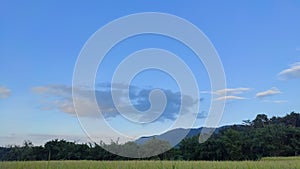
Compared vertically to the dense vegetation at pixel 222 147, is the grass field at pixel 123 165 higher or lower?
lower

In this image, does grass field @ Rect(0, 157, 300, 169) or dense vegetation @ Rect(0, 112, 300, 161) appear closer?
grass field @ Rect(0, 157, 300, 169)

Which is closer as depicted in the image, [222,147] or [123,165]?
[123,165]

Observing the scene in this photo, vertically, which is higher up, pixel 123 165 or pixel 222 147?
pixel 222 147

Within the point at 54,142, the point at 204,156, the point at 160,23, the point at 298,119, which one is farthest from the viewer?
the point at 298,119

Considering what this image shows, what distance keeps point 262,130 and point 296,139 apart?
118 inches

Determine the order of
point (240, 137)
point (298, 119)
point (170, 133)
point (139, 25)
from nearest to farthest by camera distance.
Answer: point (139, 25) → point (170, 133) → point (240, 137) → point (298, 119)

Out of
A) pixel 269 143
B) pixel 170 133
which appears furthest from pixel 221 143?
pixel 170 133

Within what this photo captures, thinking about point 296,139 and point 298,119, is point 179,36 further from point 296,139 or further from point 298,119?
point 298,119

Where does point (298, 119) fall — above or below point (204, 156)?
above

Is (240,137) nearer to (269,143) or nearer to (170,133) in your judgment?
(269,143)

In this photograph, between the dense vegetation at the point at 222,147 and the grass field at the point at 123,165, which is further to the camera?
the dense vegetation at the point at 222,147

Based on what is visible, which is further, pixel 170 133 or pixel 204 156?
pixel 204 156

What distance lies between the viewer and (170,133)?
13.2 m

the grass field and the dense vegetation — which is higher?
the dense vegetation
